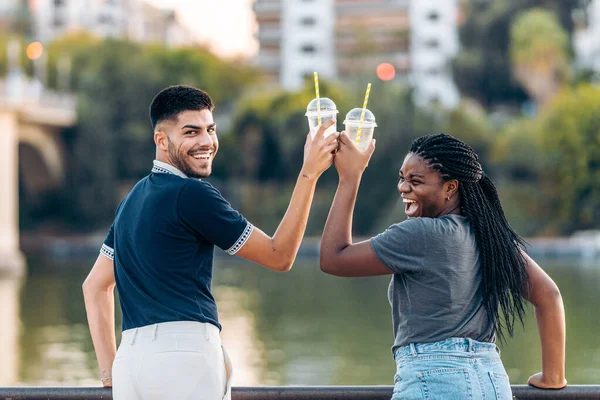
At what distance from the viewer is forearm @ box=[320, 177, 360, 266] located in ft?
7.48

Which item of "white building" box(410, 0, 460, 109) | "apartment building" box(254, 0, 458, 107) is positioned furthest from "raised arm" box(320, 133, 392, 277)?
"white building" box(410, 0, 460, 109)

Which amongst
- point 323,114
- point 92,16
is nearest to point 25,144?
point 323,114

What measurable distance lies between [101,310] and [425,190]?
3.13 feet

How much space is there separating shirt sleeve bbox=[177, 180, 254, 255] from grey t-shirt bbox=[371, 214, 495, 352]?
0.33m

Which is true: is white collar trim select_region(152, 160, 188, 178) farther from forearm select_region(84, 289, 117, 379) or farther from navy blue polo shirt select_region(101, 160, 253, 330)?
forearm select_region(84, 289, 117, 379)

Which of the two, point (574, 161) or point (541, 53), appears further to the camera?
point (541, 53)

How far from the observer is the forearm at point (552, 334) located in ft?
7.93

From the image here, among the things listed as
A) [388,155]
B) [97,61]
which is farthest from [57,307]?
[97,61]

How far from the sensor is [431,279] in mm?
2209

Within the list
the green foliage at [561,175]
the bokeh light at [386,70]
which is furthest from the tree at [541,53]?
the bokeh light at [386,70]

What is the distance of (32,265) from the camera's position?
30234 mm

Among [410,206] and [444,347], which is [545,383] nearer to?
[444,347]

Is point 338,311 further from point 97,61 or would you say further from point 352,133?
point 97,61

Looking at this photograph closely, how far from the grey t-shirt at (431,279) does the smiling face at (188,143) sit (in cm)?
50
